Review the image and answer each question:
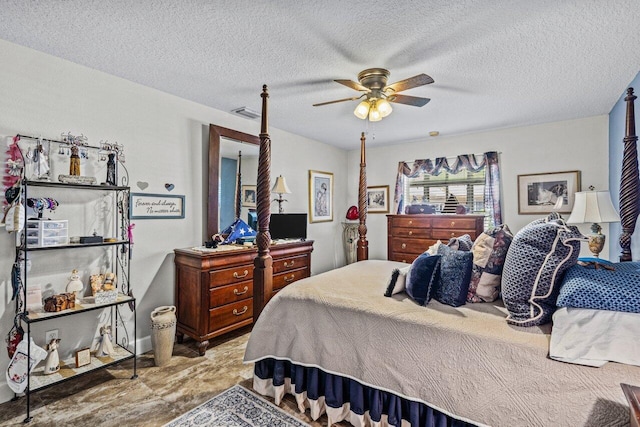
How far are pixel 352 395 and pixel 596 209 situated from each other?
284 cm

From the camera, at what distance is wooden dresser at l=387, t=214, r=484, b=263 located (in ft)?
13.8

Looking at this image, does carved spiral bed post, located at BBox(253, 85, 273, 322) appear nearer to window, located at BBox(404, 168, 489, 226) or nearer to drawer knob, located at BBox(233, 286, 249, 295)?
drawer knob, located at BBox(233, 286, 249, 295)

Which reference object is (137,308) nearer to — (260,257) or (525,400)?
(260,257)

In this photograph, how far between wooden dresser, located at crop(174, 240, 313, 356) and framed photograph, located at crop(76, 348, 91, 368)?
803 millimetres

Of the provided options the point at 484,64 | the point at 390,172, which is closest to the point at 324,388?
the point at 484,64

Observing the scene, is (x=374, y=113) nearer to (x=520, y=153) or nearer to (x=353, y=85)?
(x=353, y=85)

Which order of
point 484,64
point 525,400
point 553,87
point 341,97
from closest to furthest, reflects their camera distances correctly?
point 525,400, point 484,64, point 553,87, point 341,97

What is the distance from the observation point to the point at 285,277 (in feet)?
12.6

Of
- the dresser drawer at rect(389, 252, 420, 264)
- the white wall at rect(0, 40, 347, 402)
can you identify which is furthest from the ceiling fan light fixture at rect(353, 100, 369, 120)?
the dresser drawer at rect(389, 252, 420, 264)

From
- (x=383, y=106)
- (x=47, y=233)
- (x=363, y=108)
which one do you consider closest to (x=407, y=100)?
(x=383, y=106)

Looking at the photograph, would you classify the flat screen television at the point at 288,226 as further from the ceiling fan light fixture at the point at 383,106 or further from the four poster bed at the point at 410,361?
the ceiling fan light fixture at the point at 383,106

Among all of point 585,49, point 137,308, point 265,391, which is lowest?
point 265,391

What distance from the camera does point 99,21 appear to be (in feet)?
6.41

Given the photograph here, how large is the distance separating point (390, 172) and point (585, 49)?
10.7 feet
